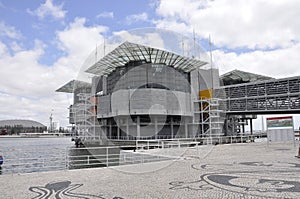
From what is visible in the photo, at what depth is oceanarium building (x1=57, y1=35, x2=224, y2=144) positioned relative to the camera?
5016cm

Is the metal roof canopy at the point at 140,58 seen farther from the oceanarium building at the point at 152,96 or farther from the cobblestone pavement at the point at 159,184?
the cobblestone pavement at the point at 159,184

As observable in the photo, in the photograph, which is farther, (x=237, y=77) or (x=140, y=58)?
(x=237, y=77)

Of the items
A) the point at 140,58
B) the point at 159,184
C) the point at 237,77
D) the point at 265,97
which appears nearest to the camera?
the point at 159,184

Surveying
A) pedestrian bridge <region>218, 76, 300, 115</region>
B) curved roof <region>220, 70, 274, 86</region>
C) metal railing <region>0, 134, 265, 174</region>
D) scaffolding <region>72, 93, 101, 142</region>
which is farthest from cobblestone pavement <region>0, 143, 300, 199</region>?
curved roof <region>220, 70, 274, 86</region>

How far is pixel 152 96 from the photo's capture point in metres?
50.1

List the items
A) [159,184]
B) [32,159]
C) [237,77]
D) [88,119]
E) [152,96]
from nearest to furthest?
[159,184] → [32,159] → [152,96] → [237,77] → [88,119]

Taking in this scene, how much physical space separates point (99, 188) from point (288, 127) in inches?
885

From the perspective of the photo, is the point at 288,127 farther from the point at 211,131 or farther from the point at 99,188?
the point at 211,131

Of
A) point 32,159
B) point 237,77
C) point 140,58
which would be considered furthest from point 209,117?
point 32,159

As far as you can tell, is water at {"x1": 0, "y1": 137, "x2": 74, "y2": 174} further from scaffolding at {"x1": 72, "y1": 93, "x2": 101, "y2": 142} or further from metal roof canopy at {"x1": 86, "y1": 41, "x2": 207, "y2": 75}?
metal roof canopy at {"x1": 86, "y1": 41, "x2": 207, "y2": 75}

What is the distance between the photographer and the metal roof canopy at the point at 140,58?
48.7 metres

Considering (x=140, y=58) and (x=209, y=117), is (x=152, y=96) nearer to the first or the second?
(x=140, y=58)

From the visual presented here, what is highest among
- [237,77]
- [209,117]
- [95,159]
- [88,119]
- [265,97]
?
[237,77]

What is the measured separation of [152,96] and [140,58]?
9.02 m
